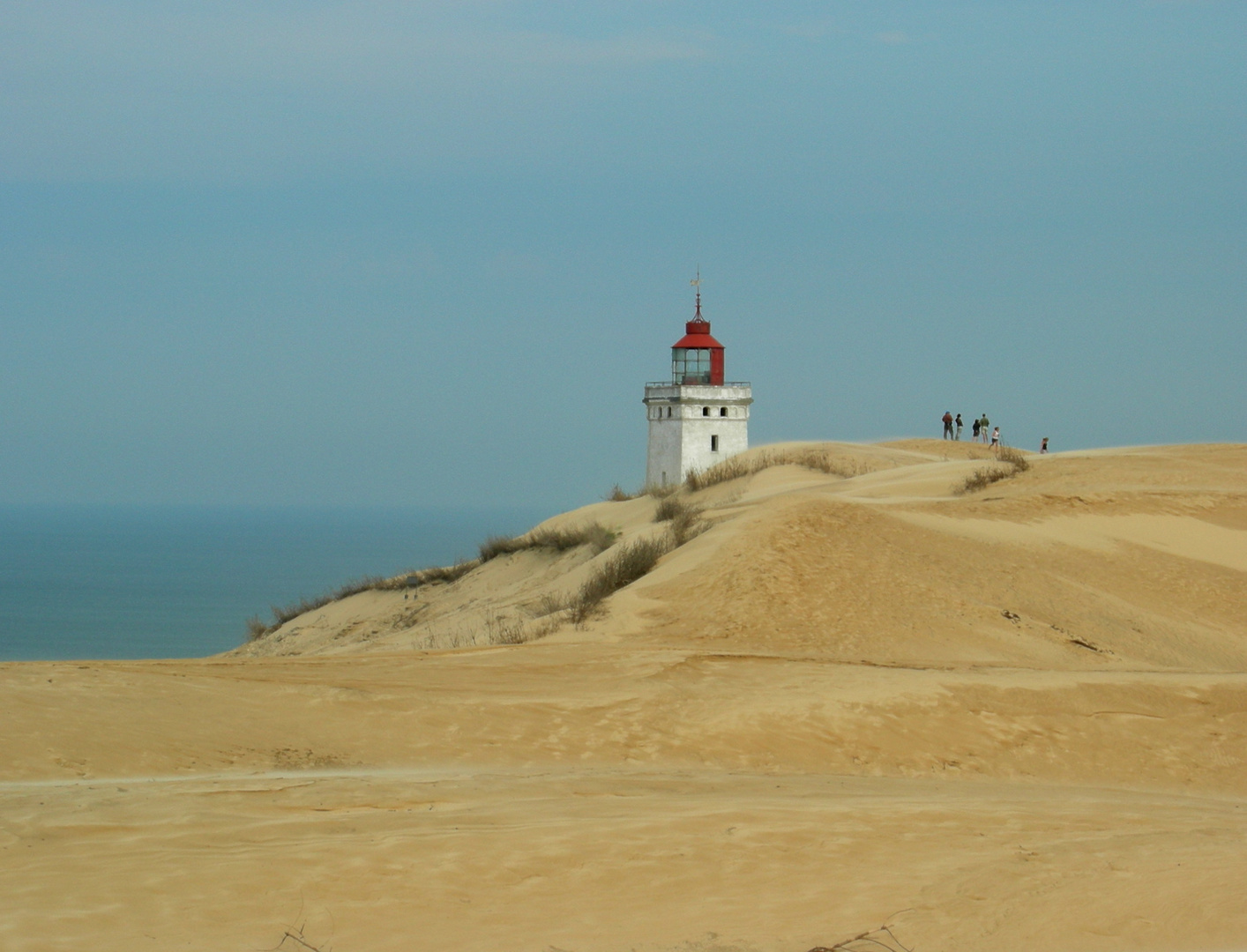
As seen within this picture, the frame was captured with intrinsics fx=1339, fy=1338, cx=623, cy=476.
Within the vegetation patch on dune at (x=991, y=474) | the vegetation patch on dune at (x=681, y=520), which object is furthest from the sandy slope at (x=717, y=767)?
the vegetation patch on dune at (x=991, y=474)

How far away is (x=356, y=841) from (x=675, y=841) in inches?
69.2

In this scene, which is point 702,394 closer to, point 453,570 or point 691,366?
point 691,366

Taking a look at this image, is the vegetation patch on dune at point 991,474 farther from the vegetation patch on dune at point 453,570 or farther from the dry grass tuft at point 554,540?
the vegetation patch on dune at point 453,570

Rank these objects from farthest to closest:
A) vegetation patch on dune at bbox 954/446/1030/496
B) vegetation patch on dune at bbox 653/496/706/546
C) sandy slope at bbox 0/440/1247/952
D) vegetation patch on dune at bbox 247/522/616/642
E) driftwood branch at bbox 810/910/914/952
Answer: vegetation patch on dune at bbox 247/522/616/642
vegetation patch on dune at bbox 954/446/1030/496
vegetation patch on dune at bbox 653/496/706/546
sandy slope at bbox 0/440/1247/952
driftwood branch at bbox 810/910/914/952

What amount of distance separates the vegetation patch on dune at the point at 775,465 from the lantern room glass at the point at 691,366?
1026cm

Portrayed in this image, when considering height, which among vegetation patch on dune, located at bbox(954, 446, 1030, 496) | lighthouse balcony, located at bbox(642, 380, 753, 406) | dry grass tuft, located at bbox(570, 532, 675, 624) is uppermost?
lighthouse balcony, located at bbox(642, 380, 753, 406)

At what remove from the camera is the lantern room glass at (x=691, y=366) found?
48.5 m

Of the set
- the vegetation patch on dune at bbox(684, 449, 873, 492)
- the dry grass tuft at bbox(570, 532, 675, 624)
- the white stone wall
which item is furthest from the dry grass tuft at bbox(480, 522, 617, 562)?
the white stone wall

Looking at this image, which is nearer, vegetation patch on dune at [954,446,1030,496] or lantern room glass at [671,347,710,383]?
vegetation patch on dune at [954,446,1030,496]

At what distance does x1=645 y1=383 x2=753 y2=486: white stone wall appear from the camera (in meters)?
47.3

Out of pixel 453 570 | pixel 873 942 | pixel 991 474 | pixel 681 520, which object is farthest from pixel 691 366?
pixel 873 942

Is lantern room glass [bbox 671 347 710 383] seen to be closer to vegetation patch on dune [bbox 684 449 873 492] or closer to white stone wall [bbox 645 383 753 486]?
white stone wall [bbox 645 383 753 486]

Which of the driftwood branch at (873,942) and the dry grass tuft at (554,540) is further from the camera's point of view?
the dry grass tuft at (554,540)

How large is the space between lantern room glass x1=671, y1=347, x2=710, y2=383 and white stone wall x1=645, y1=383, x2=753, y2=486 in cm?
75
